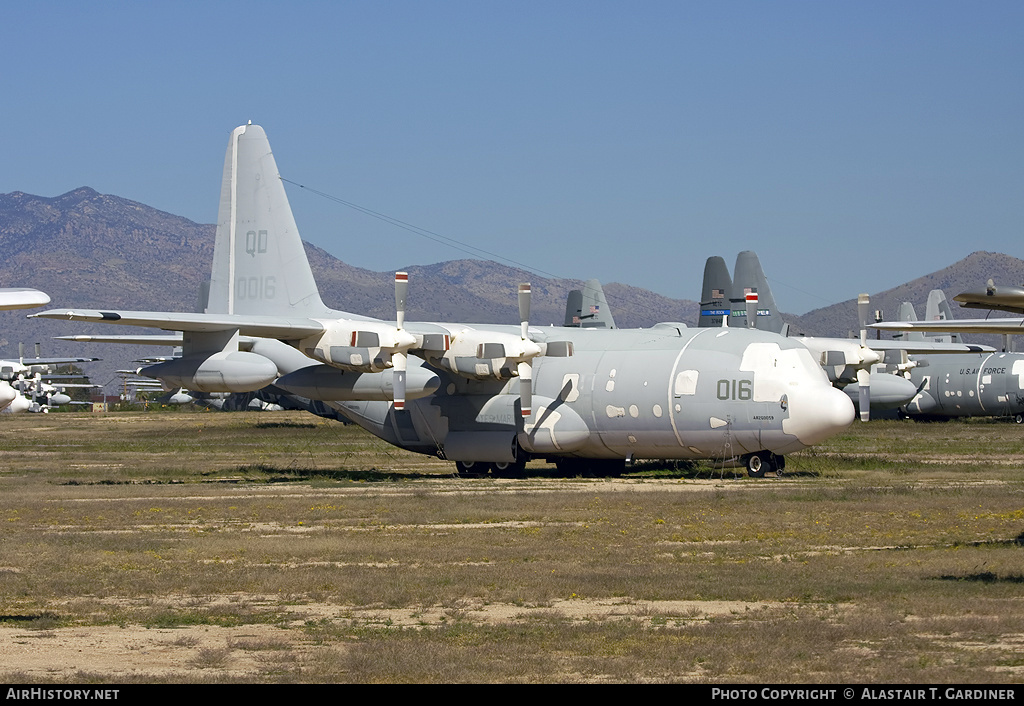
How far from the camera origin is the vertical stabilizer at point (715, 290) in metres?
39.7

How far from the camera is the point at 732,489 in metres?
25.1

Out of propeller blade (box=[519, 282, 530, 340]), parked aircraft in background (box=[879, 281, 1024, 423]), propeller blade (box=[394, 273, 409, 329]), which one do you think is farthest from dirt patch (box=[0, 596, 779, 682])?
parked aircraft in background (box=[879, 281, 1024, 423])

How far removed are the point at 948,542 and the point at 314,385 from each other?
621 inches

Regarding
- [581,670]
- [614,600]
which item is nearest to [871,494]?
[614,600]

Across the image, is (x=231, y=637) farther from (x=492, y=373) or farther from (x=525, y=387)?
(x=492, y=373)

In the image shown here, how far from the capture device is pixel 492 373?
95.0 feet

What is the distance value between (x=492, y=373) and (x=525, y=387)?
0.87 meters

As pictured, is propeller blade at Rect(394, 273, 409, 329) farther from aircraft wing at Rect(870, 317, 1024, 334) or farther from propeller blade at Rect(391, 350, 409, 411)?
aircraft wing at Rect(870, 317, 1024, 334)

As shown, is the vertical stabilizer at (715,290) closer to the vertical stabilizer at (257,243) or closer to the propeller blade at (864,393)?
the propeller blade at (864,393)

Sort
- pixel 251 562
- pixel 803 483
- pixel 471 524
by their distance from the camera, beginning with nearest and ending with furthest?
pixel 251 562, pixel 471 524, pixel 803 483

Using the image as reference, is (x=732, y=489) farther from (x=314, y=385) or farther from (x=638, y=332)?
(x=314, y=385)

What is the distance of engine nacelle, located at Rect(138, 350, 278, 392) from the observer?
27.6m

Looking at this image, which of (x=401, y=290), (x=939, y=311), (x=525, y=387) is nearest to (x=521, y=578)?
(x=525, y=387)

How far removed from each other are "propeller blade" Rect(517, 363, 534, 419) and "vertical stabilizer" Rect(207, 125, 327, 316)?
20.1ft
